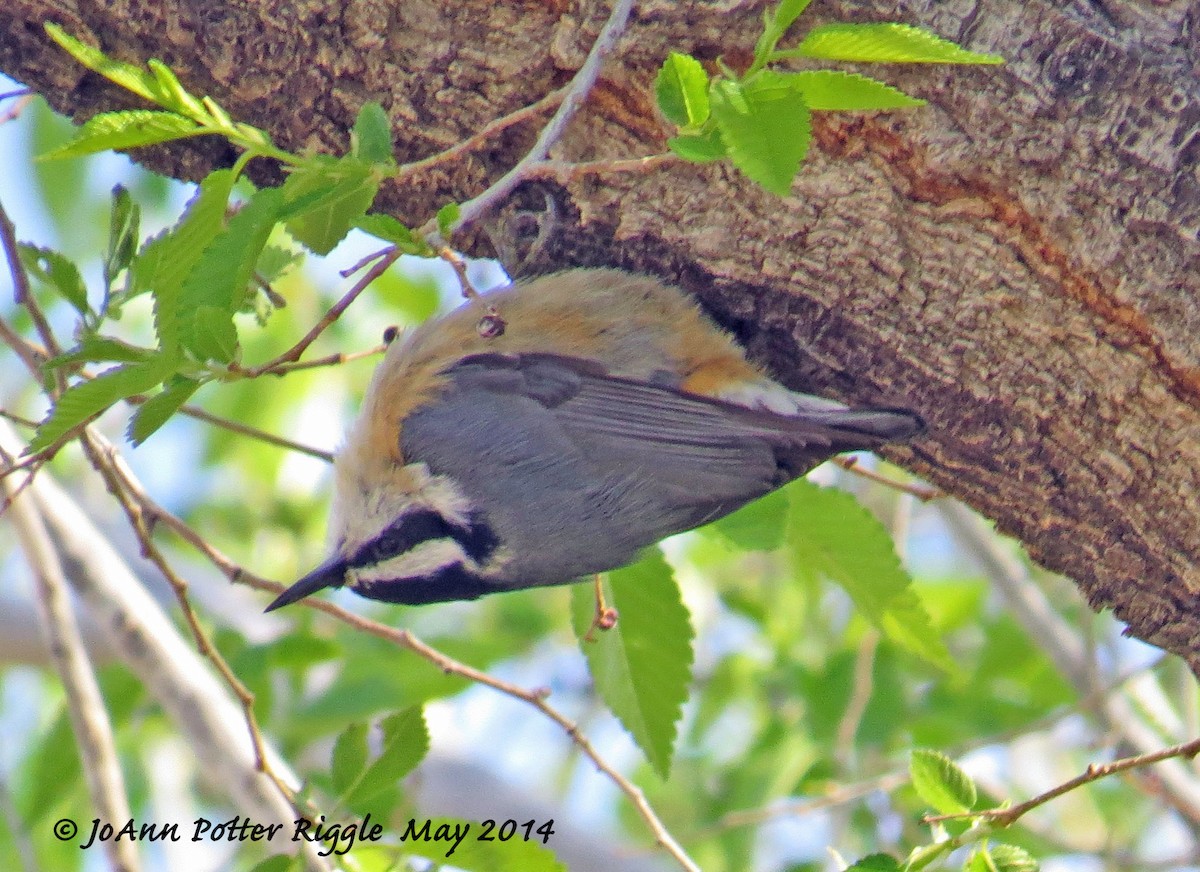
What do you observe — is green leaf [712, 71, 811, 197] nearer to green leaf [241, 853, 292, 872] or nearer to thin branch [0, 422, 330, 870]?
green leaf [241, 853, 292, 872]

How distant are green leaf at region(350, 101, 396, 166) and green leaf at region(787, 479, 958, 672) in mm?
1176

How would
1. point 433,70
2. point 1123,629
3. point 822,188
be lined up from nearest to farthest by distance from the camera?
point 822,188, point 433,70, point 1123,629

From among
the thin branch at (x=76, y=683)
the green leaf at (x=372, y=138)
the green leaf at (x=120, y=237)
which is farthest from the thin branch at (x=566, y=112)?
the thin branch at (x=76, y=683)

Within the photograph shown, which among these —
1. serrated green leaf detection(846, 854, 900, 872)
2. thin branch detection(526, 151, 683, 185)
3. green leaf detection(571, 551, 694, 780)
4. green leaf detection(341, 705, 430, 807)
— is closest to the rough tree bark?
thin branch detection(526, 151, 683, 185)

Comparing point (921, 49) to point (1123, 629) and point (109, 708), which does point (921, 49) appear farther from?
point (109, 708)

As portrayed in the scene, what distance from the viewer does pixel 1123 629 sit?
2.48 metres

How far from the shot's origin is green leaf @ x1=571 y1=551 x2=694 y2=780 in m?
2.61

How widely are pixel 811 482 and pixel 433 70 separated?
115cm

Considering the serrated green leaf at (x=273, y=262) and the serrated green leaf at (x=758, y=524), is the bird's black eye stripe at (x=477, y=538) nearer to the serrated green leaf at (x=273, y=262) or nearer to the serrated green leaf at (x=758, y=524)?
the serrated green leaf at (x=758, y=524)

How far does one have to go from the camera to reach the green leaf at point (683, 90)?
73.2 inches

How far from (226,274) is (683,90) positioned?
72 centimetres

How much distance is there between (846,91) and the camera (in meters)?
1.82

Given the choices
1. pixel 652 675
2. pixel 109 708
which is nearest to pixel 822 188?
pixel 652 675

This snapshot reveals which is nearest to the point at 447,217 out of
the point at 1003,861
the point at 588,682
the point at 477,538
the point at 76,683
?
the point at 477,538
